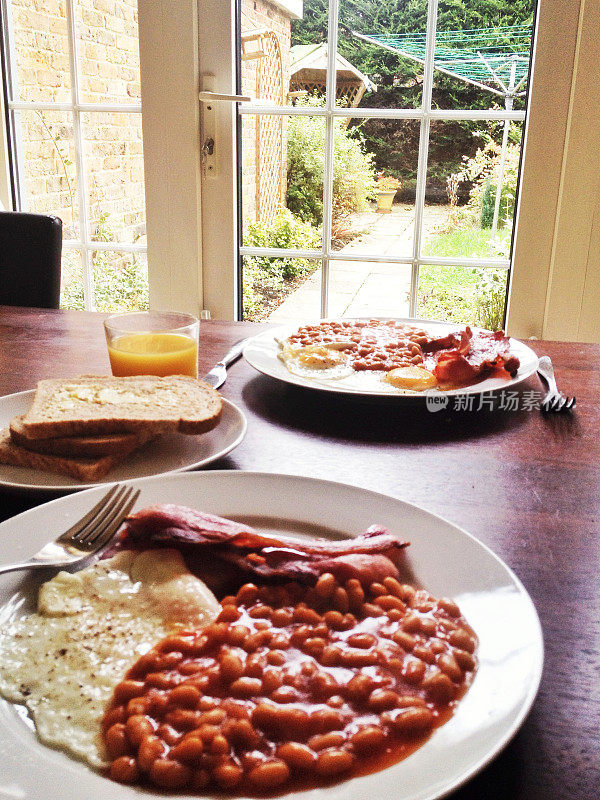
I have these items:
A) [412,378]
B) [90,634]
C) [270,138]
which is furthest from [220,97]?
[90,634]

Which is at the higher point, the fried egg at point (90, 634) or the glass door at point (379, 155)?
the glass door at point (379, 155)

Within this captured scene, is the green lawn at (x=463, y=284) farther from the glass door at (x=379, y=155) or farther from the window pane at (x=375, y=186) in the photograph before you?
the window pane at (x=375, y=186)

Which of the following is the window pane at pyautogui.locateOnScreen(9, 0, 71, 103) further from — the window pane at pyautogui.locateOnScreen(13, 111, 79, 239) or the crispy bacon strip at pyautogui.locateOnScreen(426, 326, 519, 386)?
the crispy bacon strip at pyautogui.locateOnScreen(426, 326, 519, 386)

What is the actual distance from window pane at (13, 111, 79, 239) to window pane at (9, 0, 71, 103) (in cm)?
8

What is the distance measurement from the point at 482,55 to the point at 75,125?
162cm

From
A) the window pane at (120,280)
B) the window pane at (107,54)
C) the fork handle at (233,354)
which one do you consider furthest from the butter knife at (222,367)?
the window pane at (107,54)

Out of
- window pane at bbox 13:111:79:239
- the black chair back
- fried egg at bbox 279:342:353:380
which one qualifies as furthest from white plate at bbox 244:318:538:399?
window pane at bbox 13:111:79:239

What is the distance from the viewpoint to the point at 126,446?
95 cm

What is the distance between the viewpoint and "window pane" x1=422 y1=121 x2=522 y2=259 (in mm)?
2689

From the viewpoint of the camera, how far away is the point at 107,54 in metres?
2.89

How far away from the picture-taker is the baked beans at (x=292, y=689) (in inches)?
17.9

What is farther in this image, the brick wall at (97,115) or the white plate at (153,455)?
the brick wall at (97,115)

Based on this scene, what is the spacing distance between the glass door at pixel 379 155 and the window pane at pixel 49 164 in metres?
0.79

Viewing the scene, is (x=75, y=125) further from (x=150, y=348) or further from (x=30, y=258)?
(x=150, y=348)
